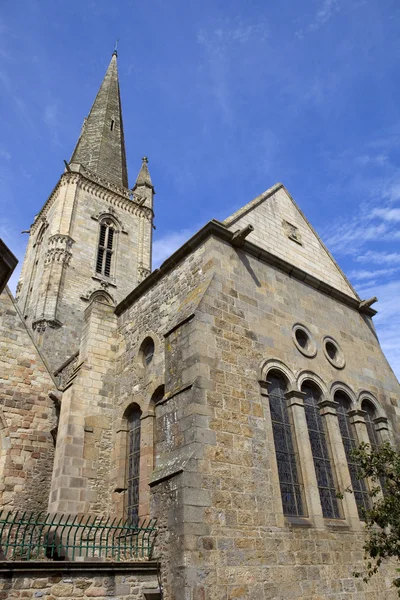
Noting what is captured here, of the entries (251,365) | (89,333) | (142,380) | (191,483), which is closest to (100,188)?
(89,333)

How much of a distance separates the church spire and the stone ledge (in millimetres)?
26285

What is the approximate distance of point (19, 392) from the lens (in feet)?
39.4

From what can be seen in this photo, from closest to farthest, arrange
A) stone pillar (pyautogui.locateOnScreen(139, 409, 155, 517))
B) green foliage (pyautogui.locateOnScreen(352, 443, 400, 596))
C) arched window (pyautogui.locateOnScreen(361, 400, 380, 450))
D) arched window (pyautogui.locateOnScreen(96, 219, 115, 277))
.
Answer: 1. green foliage (pyautogui.locateOnScreen(352, 443, 400, 596))
2. stone pillar (pyautogui.locateOnScreen(139, 409, 155, 517))
3. arched window (pyautogui.locateOnScreen(361, 400, 380, 450))
4. arched window (pyautogui.locateOnScreen(96, 219, 115, 277))

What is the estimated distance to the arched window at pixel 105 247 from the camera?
26219 mm

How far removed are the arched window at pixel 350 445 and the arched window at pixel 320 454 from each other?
60 centimetres

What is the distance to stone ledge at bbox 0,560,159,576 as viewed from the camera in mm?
6098

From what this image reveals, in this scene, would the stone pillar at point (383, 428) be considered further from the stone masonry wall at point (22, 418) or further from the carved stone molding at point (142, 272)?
the carved stone molding at point (142, 272)

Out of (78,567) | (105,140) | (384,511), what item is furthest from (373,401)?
(105,140)

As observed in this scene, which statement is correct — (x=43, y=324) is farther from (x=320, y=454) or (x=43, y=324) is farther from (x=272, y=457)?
(x=272, y=457)

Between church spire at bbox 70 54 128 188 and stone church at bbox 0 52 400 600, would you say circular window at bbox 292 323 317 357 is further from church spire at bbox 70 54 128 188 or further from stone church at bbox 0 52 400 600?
church spire at bbox 70 54 128 188

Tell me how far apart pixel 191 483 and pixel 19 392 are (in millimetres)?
6729

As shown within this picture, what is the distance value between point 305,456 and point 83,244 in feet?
64.1

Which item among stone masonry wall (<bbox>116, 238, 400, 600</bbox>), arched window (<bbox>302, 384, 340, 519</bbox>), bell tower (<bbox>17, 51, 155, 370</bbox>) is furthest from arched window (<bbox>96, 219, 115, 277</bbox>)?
arched window (<bbox>302, 384, 340, 519</bbox>)

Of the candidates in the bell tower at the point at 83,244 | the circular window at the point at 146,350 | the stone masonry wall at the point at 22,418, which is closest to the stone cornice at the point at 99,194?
the bell tower at the point at 83,244
